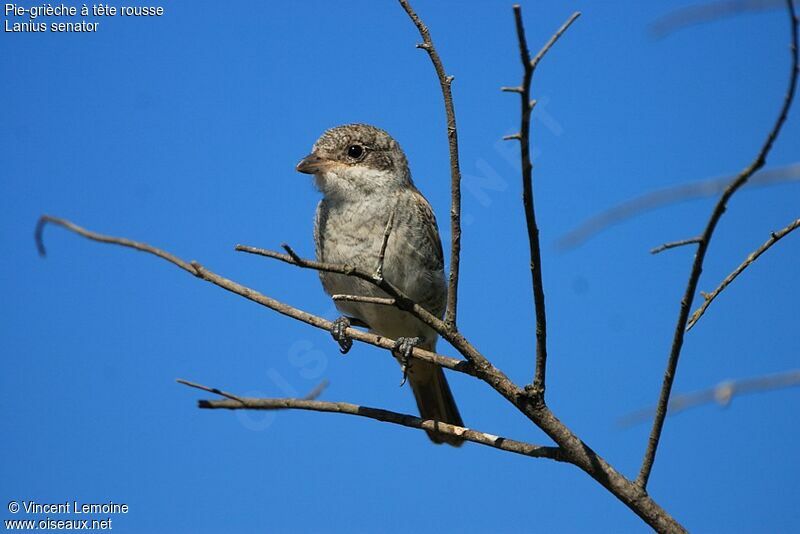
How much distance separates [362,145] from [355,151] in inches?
2.9

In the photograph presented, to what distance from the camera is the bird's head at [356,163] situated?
5.93 metres

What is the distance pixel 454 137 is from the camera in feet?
10.5

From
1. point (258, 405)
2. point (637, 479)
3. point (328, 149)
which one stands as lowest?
point (637, 479)

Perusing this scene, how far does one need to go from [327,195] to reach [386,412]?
2.58 m

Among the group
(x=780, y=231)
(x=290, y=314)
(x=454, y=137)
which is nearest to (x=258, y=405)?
(x=290, y=314)

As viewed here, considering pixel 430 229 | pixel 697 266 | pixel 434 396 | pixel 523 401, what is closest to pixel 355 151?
pixel 430 229

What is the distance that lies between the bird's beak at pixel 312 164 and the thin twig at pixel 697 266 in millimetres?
3538

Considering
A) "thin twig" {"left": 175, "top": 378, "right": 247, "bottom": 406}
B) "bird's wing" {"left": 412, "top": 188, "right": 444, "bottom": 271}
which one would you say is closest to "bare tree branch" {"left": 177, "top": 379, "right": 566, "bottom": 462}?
"thin twig" {"left": 175, "top": 378, "right": 247, "bottom": 406}

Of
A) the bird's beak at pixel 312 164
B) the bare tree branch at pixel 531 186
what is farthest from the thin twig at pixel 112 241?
the bird's beak at pixel 312 164

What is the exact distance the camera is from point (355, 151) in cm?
617

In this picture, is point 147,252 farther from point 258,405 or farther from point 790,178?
point 790,178

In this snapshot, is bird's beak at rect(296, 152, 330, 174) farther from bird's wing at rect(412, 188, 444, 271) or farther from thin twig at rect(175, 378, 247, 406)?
thin twig at rect(175, 378, 247, 406)

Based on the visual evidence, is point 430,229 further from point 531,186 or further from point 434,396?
point 531,186

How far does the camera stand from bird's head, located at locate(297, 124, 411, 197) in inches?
234
